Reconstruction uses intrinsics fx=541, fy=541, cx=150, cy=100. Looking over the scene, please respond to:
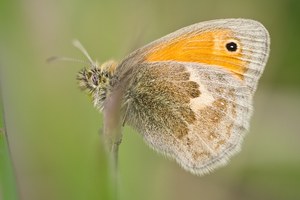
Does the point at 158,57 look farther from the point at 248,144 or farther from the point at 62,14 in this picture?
the point at 248,144

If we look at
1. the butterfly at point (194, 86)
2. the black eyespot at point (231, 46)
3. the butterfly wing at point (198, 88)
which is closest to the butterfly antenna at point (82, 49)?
the butterfly at point (194, 86)

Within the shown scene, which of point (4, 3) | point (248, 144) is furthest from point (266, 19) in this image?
point (4, 3)

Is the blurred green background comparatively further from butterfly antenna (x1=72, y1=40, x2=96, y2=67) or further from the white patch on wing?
the white patch on wing

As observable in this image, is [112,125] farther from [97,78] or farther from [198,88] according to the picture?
[198,88]

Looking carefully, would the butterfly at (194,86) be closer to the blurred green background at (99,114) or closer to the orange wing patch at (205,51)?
the orange wing patch at (205,51)

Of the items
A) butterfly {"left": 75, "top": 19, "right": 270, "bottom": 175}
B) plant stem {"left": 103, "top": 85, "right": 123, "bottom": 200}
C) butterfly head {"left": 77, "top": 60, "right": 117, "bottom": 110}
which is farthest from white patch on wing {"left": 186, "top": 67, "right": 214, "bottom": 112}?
plant stem {"left": 103, "top": 85, "right": 123, "bottom": 200}

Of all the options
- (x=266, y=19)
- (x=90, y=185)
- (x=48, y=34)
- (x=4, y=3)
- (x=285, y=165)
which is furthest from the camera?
(x=266, y=19)

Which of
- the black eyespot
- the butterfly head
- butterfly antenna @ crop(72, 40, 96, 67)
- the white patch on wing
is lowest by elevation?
the white patch on wing
